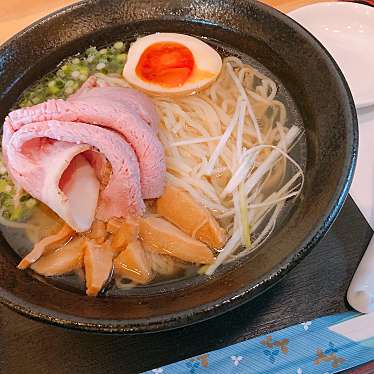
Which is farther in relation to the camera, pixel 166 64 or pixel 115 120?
pixel 166 64

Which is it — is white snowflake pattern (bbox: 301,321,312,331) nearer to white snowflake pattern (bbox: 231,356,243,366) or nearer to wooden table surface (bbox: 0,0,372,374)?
wooden table surface (bbox: 0,0,372,374)

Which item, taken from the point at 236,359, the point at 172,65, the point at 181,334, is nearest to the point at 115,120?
the point at 172,65

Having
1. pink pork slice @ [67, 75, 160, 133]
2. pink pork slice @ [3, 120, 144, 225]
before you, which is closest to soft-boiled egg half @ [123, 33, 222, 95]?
pink pork slice @ [67, 75, 160, 133]

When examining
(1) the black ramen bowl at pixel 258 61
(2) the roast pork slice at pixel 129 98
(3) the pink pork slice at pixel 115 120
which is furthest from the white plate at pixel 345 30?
(3) the pink pork slice at pixel 115 120

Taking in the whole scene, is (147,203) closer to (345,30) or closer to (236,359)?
(236,359)

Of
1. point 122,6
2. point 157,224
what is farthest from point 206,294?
point 122,6
